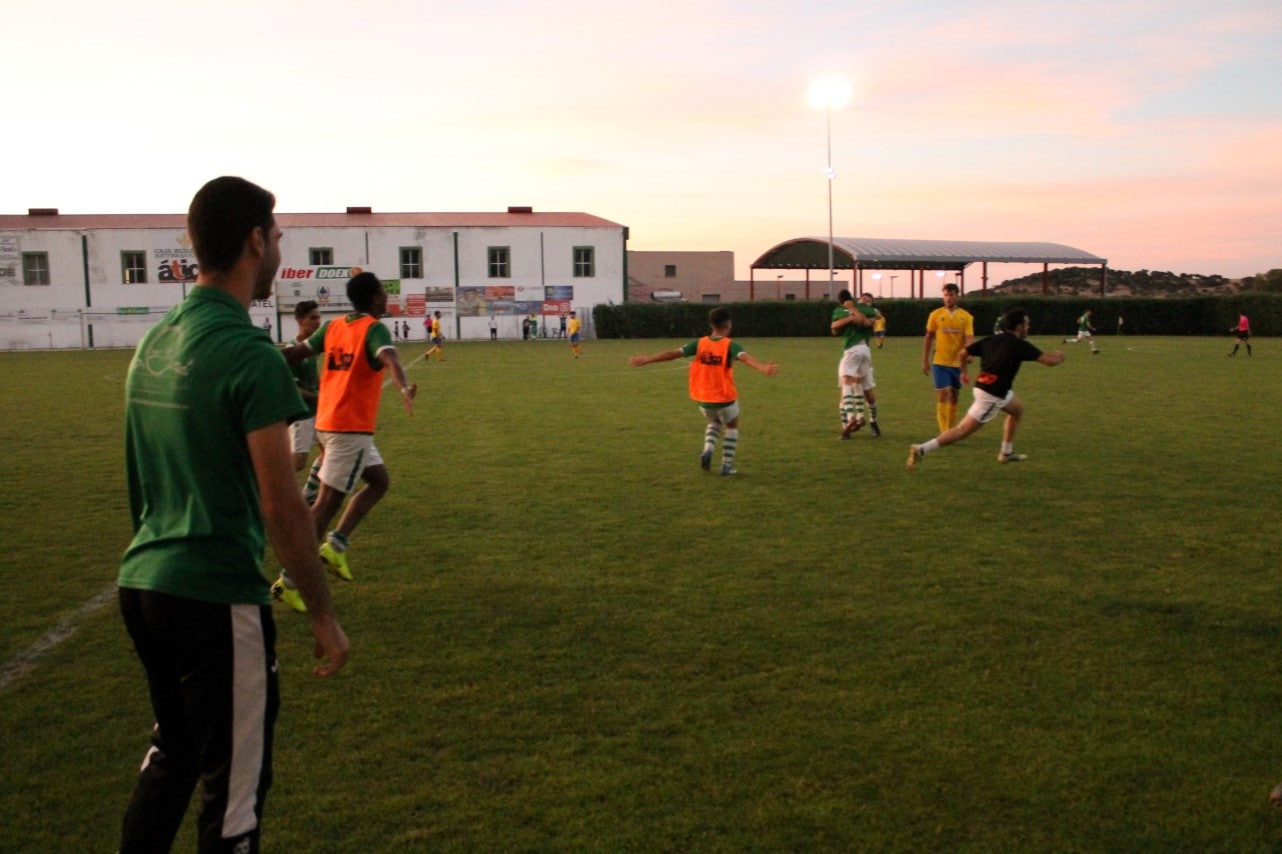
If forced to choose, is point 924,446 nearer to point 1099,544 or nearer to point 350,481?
point 1099,544

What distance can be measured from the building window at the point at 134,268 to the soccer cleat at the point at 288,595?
57.7m

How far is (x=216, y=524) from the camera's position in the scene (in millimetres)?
2682

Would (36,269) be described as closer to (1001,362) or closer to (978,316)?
(978,316)

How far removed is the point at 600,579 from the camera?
7148mm

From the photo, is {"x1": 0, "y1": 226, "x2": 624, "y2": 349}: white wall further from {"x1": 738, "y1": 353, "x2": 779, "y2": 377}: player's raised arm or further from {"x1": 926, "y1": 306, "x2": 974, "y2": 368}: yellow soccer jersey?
{"x1": 738, "y1": 353, "x2": 779, "y2": 377}: player's raised arm

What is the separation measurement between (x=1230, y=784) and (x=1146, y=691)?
993mm

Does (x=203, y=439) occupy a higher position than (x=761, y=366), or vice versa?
(x=203, y=439)

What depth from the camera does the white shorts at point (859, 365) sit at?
1444cm

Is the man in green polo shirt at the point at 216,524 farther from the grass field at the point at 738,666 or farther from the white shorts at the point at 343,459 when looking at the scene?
the white shorts at the point at 343,459

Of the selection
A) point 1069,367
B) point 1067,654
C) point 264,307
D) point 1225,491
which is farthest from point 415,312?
point 1067,654

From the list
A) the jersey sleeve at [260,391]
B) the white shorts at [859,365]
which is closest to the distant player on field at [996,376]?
the white shorts at [859,365]

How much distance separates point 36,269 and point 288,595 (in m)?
60.1

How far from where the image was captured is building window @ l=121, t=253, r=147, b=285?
58.2 meters

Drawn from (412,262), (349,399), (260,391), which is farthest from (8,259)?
(260,391)
